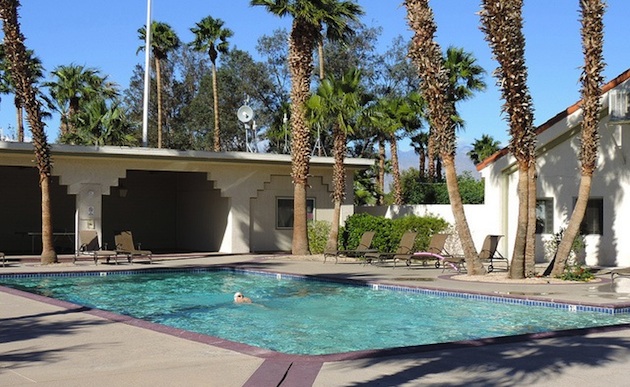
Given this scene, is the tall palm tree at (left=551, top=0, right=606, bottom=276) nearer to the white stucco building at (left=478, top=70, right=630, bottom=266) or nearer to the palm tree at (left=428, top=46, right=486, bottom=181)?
the white stucco building at (left=478, top=70, right=630, bottom=266)

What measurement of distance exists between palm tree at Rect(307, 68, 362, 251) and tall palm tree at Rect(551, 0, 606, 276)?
9.45 m

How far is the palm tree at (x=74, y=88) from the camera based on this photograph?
41250 mm

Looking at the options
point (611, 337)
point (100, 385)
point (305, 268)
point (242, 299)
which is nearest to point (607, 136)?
point (305, 268)

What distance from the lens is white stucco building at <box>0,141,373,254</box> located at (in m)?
26.4

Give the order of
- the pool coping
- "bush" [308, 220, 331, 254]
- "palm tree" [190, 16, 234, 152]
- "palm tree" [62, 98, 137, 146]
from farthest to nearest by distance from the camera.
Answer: "palm tree" [190, 16, 234, 152]
"palm tree" [62, 98, 137, 146]
"bush" [308, 220, 331, 254]
the pool coping

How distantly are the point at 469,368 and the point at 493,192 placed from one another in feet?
55.1

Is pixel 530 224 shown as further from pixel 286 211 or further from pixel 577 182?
pixel 286 211

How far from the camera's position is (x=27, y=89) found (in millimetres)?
21891

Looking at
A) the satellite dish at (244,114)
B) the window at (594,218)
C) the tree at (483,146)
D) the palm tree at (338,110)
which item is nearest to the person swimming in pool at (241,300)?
the palm tree at (338,110)

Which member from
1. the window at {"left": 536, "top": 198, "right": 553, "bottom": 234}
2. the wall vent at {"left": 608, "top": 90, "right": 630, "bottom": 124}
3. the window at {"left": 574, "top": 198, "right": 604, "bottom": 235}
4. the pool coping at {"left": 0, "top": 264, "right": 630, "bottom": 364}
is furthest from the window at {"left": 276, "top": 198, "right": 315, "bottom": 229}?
the pool coping at {"left": 0, "top": 264, "right": 630, "bottom": 364}

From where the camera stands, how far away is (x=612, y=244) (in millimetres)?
22234

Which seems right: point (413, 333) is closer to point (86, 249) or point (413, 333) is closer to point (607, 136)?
point (607, 136)

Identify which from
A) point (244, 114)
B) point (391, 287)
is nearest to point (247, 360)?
point (391, 287)

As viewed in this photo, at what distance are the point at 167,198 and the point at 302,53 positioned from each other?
34.4 ft
